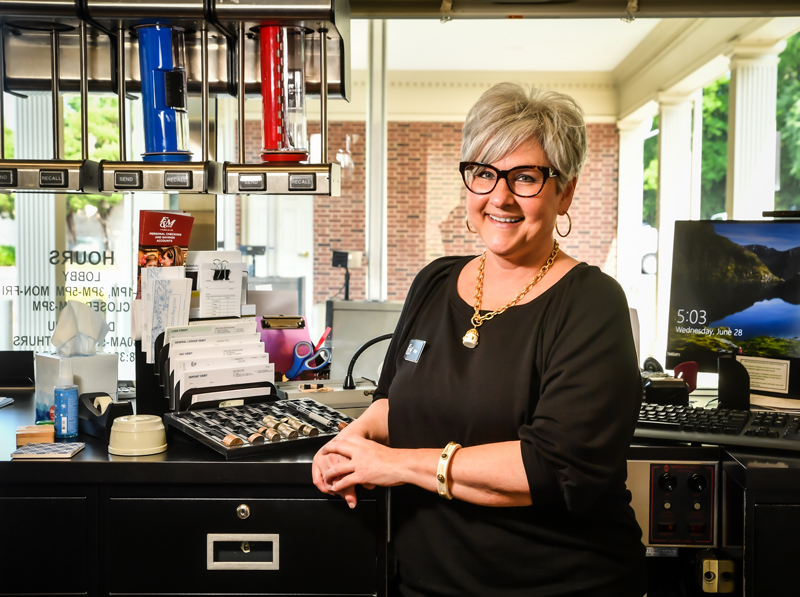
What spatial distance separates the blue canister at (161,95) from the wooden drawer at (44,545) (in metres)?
0.89

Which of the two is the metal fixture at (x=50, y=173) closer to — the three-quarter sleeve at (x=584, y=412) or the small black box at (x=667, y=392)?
the three-quarter sleeve at (x=584, y=412)

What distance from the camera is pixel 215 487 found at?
1.43 m

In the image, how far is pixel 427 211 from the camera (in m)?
9.21

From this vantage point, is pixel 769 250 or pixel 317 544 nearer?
pixel 317 544

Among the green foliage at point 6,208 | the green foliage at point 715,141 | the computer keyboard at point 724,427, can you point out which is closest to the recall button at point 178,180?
the computer keyboard at point 724,427

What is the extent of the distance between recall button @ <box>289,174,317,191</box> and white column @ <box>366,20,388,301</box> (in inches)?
178

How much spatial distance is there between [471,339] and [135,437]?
0.77 meters

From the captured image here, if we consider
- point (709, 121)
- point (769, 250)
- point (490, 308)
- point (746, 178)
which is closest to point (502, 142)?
point (490, 308)

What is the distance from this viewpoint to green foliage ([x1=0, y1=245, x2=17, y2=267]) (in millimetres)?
3711

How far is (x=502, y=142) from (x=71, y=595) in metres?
1.25

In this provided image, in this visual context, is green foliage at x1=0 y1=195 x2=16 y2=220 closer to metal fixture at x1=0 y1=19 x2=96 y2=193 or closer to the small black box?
metal fixture at x1=0 y1=19 x2=96 y2=193

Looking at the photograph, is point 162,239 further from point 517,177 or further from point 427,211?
point 427,211

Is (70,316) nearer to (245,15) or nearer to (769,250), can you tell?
(245,15)

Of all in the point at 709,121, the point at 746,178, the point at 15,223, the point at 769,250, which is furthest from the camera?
the point at 709,121
